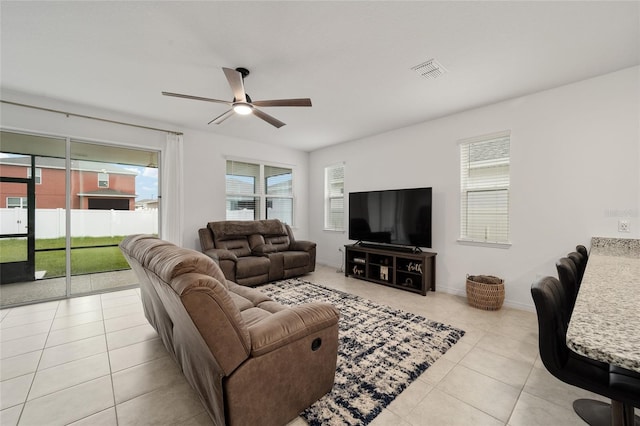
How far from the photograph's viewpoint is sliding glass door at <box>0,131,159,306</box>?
3.59m

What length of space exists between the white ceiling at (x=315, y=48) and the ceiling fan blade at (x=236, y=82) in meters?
0.29

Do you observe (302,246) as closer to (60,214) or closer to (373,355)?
(373,355)

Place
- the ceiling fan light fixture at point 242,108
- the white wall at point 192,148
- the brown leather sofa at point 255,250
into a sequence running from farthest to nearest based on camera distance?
the brown leather sofa at point 255,250, the white wall at point 192,148, the ceiling fan light fixture at point 242,108

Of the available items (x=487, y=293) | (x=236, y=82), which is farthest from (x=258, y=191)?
(x=487, y=293)

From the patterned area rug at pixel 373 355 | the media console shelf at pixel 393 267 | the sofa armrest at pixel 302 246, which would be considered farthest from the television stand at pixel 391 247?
the patterned area rug at pixel 373 355

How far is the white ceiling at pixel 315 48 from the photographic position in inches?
77.4

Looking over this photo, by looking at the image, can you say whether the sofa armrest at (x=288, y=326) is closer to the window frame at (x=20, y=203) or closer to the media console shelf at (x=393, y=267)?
the media console shelf at (x=393, y=267)

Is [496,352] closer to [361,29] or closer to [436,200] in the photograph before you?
[436,200]

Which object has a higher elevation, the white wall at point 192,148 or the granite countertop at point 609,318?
the white wall at point 192,148

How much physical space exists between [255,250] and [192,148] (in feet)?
7.20

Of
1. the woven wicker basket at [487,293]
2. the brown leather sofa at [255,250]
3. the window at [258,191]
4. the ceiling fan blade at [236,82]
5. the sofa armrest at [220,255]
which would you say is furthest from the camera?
the window at [258,191]

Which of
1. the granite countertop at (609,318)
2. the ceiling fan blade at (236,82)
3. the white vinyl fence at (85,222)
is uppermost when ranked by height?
the ceiling fan blade at (236,82)

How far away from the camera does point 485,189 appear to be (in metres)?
3.72

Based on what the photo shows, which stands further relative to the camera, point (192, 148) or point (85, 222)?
point (192, 148)
